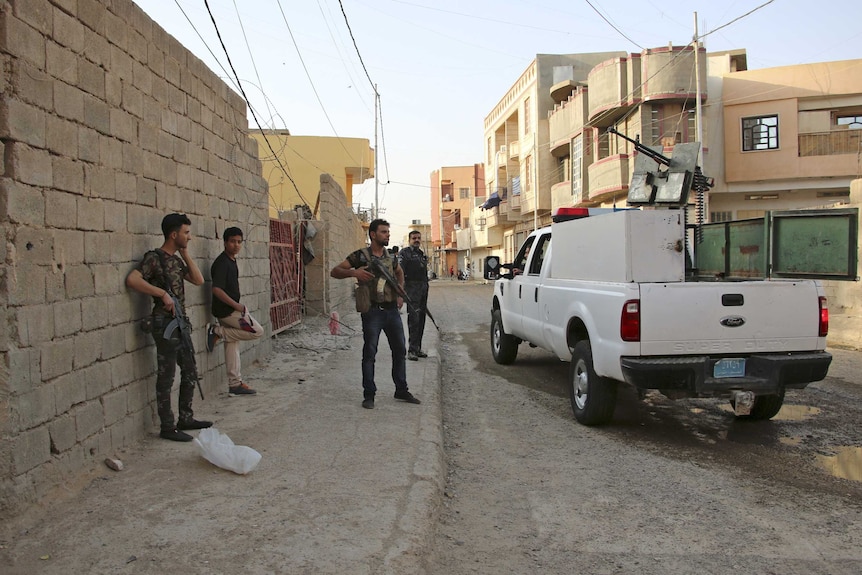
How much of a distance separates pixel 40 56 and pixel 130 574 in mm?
2824

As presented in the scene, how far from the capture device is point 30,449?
3438 mm

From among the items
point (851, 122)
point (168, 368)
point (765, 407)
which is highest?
point (851, 122)

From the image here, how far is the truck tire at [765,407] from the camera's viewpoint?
227 inches

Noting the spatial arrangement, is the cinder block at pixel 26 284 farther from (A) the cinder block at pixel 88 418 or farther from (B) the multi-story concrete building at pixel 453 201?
(B) the multi-story concrete building at pixel 453 201

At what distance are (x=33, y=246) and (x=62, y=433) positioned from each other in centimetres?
109

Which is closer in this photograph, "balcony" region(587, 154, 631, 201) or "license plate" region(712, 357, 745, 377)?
"license plate" region(712, 357, 745, 377)

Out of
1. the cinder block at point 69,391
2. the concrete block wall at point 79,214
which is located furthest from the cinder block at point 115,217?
the cinder block at point 69,391

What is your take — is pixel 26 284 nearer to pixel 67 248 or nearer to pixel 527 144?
pixel 67 248

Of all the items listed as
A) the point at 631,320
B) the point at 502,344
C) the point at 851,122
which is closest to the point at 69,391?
the point at 631,320

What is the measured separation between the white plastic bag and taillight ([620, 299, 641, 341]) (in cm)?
Result: 287

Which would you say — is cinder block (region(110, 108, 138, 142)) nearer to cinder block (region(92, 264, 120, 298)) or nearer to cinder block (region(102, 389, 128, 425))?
cinder block (region(92, 264, 120, 298))

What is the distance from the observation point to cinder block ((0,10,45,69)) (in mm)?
3344

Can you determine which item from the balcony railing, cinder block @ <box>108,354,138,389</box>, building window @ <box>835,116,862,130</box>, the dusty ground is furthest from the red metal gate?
building window @ <box>835,116,862,130</box>

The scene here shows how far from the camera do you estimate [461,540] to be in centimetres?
362
